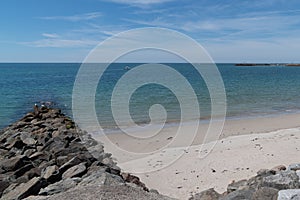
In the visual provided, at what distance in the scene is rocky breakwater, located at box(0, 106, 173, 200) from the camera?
351cm

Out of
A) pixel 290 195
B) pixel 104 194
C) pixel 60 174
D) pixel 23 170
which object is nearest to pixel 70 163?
pixel 60 174

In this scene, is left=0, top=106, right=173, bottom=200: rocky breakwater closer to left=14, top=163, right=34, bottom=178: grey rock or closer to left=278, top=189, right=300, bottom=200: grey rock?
left=14, top=163, right=34, bottom=178: grey rock

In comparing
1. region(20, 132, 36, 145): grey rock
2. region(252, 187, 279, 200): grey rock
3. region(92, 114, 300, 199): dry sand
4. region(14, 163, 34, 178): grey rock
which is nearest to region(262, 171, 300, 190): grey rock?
region(252, 187, 279, 200): grey rock

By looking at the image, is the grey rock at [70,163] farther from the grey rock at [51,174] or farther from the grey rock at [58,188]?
the grey rock at [58,188]

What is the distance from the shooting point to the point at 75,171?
474 centimetres

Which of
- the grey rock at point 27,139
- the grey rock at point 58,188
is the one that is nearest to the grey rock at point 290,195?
the grey rock at point 58,188

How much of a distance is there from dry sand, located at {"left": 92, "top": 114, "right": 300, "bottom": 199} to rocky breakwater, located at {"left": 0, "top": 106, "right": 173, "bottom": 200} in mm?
772

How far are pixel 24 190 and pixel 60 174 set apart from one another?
86cm

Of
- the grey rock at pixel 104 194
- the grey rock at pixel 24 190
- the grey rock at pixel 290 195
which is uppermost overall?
the grey rock at pixel 290 195

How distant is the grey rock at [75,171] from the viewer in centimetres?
464

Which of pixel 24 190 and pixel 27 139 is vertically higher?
pixel 24 190

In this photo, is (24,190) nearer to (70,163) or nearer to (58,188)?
(58,188)

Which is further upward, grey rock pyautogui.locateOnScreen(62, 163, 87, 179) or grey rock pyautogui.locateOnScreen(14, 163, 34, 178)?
grey rock pyautogui.locateOnScreen(62, 163, 87, 179)

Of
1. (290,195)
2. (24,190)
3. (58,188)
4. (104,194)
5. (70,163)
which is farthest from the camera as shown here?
(70,163)
